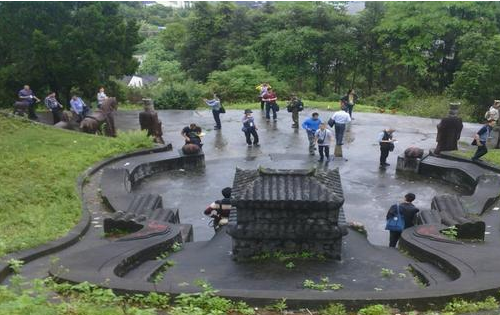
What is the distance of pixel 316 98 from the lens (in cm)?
3475

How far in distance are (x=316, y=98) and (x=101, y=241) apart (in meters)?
27.0

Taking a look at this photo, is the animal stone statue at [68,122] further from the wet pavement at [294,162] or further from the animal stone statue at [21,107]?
the wet pavement at [294,162]

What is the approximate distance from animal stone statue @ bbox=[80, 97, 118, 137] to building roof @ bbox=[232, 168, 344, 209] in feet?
35.6

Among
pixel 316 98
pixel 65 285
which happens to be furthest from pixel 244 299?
pixel 316 98

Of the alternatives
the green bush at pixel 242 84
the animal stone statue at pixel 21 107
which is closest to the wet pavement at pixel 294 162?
the animal stone statue at pixel 21 107

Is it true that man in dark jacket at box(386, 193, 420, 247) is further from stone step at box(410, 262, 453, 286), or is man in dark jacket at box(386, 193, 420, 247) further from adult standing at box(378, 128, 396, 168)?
adult standing at box(378, 128, 396, 168)

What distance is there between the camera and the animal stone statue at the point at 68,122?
18.4 m

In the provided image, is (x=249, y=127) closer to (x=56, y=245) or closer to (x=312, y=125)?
(x=312, y=125)

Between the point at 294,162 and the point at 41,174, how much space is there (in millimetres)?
7396

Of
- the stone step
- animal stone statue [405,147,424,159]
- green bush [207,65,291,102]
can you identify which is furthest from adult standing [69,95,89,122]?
the stone step

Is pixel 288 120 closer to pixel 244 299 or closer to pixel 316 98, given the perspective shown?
pixel 316 98


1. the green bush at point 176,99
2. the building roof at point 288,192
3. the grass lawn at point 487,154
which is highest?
the green bush at point 176,99

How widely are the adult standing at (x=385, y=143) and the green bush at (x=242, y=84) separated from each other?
1519 centimetres

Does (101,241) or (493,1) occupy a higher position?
(493,1)
